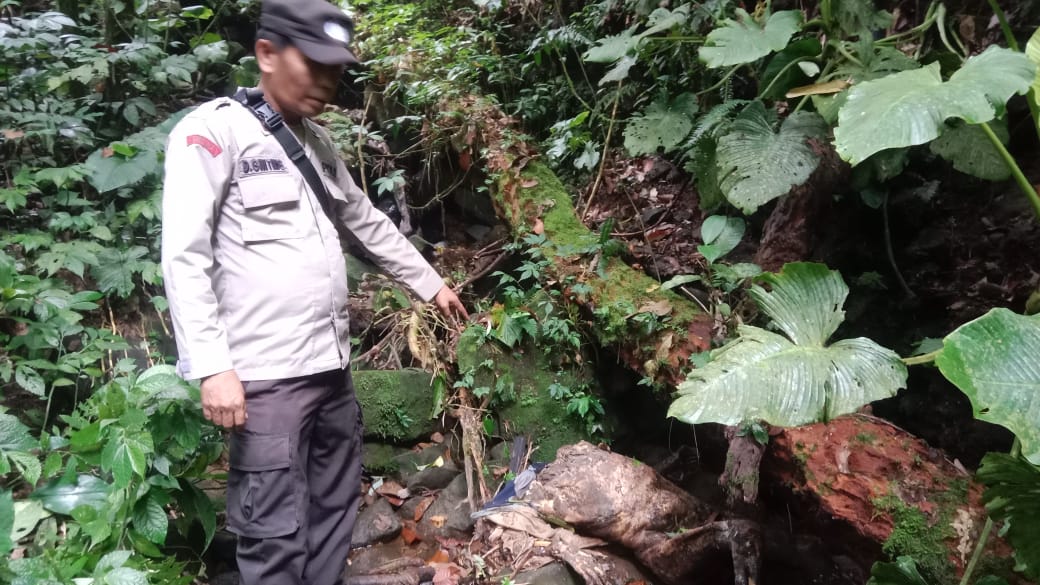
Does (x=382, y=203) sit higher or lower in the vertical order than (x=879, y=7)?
lower

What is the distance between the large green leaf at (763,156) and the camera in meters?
2.16

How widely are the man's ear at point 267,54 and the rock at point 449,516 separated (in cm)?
215

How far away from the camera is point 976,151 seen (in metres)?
2.07

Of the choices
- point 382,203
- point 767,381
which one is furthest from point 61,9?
point 767,381

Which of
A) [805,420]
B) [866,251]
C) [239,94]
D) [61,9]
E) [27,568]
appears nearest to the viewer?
[805,420]

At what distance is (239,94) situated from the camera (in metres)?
1.84

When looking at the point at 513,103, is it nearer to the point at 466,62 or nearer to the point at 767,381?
the point at 466,62

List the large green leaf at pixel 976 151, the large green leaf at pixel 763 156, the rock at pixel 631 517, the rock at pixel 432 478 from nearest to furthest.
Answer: the large green leaf at pixel 976 151, the large green leaf at pixel 763 156, the rock at pixel 631 517, the rock at pixel 432 478

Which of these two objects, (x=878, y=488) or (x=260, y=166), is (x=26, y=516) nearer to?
(x=260, y=166)

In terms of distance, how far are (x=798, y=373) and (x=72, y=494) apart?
217cm

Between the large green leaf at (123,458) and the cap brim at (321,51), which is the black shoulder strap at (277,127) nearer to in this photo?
the cap brim at (321,51)

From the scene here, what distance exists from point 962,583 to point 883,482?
0.33 metres

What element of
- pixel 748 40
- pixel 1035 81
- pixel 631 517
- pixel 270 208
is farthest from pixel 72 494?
pixel 1035 81

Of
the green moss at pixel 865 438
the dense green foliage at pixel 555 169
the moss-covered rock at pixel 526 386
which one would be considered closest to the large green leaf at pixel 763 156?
the dense green foliage at pixel 555 169
